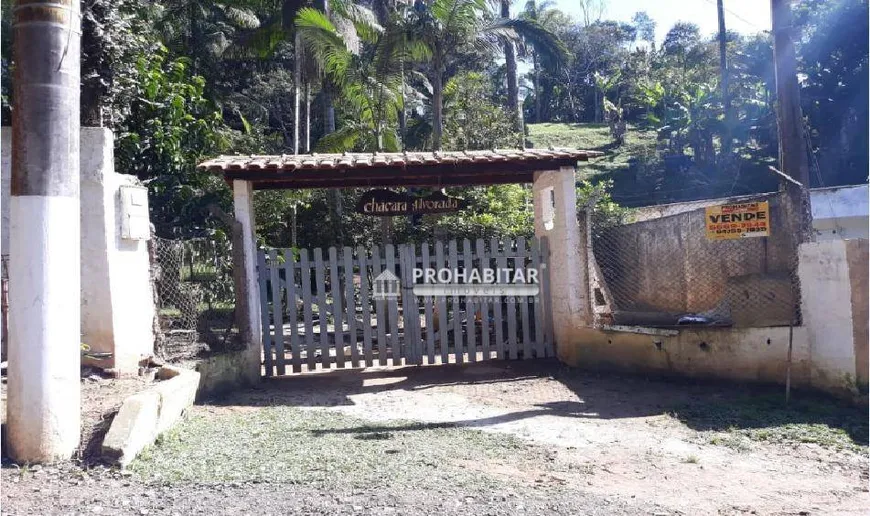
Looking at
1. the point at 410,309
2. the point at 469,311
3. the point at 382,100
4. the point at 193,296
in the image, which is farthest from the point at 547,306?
the point at 382,100

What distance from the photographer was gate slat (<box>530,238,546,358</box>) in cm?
927

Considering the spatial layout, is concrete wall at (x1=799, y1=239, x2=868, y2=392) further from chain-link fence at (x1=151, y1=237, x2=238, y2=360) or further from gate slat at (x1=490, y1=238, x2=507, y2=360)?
chain-link fence at (x1=151, y1=237, x2=238, y2=360)

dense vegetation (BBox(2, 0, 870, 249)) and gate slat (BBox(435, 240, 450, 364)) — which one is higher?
dense vegetation (BBox(2, 0, 870, 249))

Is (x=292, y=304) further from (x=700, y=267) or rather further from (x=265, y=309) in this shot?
(x=700, y=267)

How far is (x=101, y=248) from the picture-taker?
251 inches

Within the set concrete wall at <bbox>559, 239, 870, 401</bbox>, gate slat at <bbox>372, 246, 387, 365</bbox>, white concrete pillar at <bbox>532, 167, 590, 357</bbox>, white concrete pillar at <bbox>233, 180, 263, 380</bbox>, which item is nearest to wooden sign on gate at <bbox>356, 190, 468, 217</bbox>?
gate slat at <bbox>372, 246, 387, 365</bbox>

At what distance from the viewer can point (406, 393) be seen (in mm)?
7980

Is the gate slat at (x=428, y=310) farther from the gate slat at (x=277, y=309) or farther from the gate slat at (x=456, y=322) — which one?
the gate slat at (x=277, y=309)

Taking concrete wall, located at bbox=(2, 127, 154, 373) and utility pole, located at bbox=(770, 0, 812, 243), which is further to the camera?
utility pole, located at bbox=(770, 0, 812, 243)

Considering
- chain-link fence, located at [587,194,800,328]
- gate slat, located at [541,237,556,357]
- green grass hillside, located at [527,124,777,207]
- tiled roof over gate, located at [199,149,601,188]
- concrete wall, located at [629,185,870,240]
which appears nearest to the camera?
→ chain-link fence, located at [587,194,800,328]

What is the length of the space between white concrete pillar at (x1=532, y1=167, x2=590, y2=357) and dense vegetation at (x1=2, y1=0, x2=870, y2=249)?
487 cm

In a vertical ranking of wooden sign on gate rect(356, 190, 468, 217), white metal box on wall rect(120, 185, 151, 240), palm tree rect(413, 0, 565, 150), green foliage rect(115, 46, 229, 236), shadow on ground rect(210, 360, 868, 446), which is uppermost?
palm tree rect(413, 0, 565, 150)

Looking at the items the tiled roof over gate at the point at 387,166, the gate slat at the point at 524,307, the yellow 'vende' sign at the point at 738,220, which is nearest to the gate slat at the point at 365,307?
the tiled roof over gate at the point at 387,166

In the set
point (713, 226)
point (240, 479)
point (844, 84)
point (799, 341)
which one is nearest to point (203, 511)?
point (240, 479)
